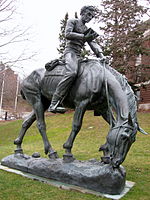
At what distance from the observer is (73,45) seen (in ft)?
15.9

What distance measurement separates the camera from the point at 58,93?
453 cm

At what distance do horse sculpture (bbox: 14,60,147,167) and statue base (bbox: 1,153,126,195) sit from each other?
24 centimetres

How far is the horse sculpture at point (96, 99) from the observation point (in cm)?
352

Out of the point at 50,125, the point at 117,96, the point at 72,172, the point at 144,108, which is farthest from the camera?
the point at 144,108

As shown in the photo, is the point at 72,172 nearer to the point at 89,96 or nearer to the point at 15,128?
the point at 89,96

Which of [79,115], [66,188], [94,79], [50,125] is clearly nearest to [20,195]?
[66,188]

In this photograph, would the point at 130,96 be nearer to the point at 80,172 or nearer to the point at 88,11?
the point at 80,172

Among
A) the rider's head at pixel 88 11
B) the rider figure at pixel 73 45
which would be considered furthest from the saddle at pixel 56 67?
the rider's head at pixel 88 11

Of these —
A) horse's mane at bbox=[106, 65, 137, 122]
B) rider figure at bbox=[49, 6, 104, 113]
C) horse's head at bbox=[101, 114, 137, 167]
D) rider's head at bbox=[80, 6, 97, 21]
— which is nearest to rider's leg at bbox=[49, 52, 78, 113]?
rider figure at bbox=[49, 6, 104, 113]

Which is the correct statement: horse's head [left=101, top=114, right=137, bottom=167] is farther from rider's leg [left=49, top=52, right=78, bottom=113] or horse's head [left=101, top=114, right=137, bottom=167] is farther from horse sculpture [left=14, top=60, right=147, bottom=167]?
rider's leg [left=49, top=52, right=78, bottom=113]

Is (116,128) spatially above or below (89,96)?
below

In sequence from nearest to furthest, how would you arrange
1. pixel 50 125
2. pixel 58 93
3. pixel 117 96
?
pixel 117 96, pixel 58 93, pixel 50 125

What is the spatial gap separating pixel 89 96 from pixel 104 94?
0.29m

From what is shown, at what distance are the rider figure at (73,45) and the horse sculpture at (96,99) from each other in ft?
0.68
